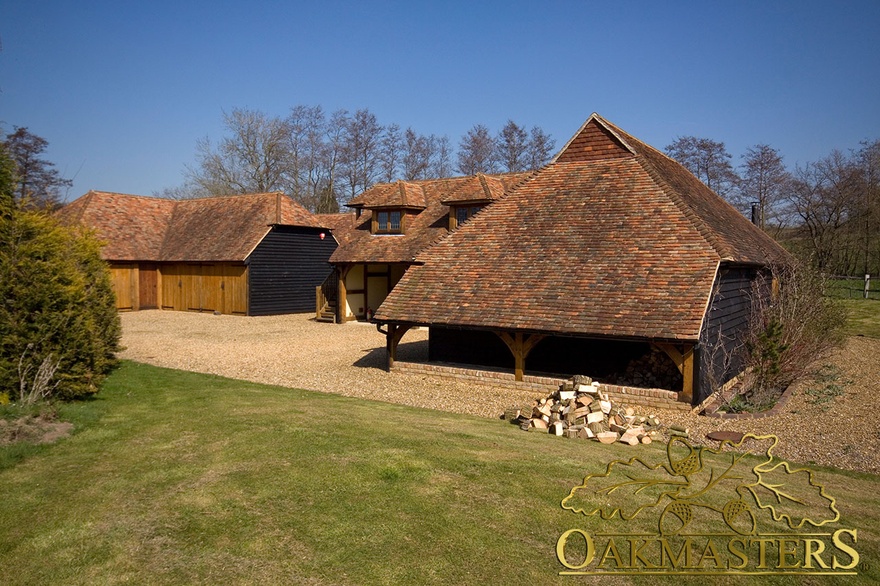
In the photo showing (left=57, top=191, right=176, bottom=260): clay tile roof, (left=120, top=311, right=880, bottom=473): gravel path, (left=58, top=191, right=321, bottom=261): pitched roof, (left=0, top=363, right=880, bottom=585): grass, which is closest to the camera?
(left=0, top=363, right=880, bottom=585): grass

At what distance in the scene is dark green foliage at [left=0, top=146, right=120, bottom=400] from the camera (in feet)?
34.1

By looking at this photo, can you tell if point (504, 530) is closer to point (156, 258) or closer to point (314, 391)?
point (314, 391)

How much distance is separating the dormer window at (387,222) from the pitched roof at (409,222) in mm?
234

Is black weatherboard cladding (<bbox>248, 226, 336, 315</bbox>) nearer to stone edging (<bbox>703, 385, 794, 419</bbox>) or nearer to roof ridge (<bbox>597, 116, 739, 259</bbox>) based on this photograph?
roof ridge (<bbox>597, 116, 739, 259</bbox>)

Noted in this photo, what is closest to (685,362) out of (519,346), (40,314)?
(519,346)

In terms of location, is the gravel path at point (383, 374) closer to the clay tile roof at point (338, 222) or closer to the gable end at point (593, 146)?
the clay tile roof at point (338, 222)

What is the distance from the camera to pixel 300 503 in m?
6.77

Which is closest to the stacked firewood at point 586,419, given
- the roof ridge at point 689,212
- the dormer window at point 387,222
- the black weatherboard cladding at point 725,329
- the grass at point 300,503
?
the grass at point 300,503

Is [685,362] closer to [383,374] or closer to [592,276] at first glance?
[592,276]

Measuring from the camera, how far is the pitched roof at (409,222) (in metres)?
25.4

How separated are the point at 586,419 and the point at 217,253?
2418 cm

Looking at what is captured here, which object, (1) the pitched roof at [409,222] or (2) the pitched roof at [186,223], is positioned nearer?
(1) the pitched roof at [409,222]

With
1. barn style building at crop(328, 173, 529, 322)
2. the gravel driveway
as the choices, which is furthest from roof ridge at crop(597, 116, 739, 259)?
barn style building at crop(328, 173, 529, 322)

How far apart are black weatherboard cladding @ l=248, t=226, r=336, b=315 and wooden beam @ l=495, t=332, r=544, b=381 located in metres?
18.6
